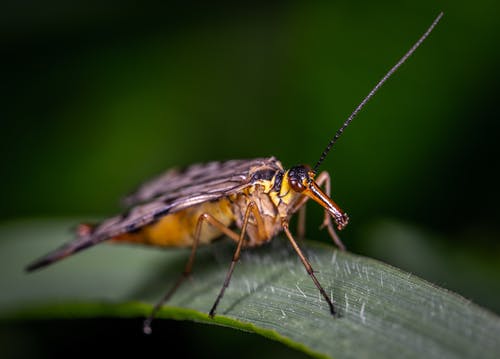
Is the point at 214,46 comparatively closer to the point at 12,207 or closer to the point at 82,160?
the point at 82,160

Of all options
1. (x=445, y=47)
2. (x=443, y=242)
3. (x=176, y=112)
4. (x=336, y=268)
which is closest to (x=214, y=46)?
(x=176, y=112)

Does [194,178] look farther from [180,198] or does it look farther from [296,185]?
[296,185]

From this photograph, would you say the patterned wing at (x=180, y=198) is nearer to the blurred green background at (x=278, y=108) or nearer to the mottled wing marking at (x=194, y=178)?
the mottled wing marking at (x=194, y=178)

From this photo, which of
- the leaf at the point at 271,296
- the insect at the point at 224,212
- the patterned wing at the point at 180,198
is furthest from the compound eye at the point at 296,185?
the leaf at the point at 271,296

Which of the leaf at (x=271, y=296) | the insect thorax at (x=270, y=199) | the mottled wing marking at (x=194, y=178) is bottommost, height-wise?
the leaf at (x=271, y=296)

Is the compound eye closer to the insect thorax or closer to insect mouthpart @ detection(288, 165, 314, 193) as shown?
insect mouthpart @ detection(288, 165, 314, 193)

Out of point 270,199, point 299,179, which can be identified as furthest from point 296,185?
point 270,199

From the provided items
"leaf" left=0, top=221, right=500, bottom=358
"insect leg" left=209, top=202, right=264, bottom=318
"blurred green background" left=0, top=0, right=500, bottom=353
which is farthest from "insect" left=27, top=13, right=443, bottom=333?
"blurred green background" left=0, top=0, right=500, bottom=353
